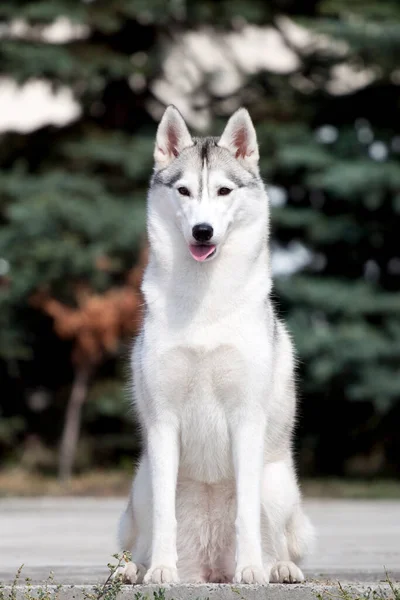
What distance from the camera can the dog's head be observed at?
17.7 feet

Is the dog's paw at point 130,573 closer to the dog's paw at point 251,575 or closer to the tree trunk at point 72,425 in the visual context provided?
the dog's paw at point 251,575

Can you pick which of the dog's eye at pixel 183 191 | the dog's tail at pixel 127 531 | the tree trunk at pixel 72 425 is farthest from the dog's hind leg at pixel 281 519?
the tree trunk at pixel 72 425

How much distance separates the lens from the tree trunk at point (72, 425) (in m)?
17.5

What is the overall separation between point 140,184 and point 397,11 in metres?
5.21

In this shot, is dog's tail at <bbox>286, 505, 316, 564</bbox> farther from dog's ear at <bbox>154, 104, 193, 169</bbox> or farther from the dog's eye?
dog's ear at <bbox>154, 104, 193, 169</bbox>

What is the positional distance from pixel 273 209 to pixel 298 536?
12326mm

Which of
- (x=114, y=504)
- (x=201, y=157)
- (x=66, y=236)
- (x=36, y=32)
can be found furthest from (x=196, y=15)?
(x=201, y=157)

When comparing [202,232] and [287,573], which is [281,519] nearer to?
[287,573]

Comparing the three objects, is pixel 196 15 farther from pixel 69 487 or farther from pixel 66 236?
pixel 69 487

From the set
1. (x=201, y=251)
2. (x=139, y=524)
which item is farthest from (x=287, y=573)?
(x=201, y=251)

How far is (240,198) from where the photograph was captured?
5543 mm

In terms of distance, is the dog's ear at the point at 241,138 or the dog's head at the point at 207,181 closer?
the dog's head at the point at 207,181

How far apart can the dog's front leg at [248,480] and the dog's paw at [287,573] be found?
201mm

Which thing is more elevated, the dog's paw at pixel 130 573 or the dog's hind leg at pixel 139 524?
the dog's hind leg at pixel 139 524
